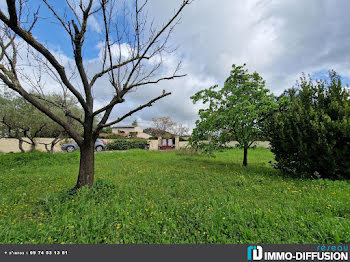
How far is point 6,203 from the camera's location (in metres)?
3.61

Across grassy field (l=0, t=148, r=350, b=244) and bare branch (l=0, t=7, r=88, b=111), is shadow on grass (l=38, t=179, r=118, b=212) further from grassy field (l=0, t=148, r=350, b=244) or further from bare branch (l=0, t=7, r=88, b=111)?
bare branch (l=0, t=7, r=88, b=111)

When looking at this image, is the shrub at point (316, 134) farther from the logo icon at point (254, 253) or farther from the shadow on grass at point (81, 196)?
the shadow on grass at point (81, 196)

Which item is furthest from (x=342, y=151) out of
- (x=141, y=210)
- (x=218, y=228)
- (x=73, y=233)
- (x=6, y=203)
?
(x=6, y=203)

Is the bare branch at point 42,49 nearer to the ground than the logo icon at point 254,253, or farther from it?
farther from it

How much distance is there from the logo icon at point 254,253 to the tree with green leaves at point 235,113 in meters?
5.66

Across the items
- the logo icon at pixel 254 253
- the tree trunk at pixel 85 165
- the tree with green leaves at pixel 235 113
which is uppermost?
the tree with green leaves at pixel 235 113

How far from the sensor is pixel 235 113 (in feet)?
23.7

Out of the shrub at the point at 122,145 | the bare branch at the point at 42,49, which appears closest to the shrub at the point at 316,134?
the bare branch at the point at 42,49

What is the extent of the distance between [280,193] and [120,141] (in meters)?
20.1

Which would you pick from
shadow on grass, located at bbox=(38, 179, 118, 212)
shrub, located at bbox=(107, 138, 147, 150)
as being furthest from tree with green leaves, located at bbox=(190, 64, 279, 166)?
shrub, located at bbox=(107, 138, 147, 150)

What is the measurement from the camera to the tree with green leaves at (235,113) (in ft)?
23.7

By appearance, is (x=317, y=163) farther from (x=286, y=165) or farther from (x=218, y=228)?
(x=218, y=228)

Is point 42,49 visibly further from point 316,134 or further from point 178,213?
point 316,134

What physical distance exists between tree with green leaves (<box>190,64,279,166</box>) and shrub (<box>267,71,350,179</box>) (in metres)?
0.85
